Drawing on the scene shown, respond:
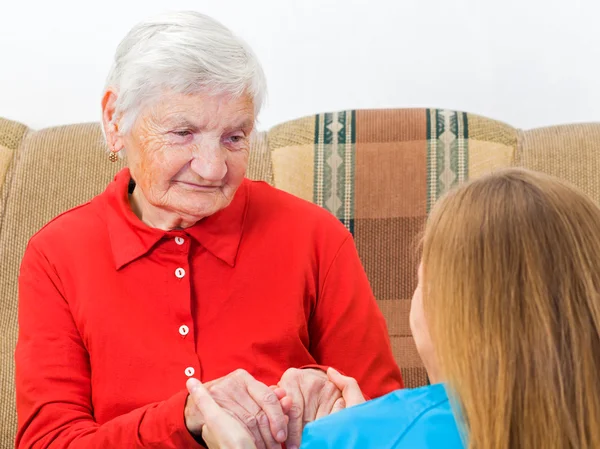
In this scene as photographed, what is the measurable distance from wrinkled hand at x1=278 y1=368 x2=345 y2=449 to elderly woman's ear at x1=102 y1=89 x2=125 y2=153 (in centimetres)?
57

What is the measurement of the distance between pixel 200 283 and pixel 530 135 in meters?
1.02

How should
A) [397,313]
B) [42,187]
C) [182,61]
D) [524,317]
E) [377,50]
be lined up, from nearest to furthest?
[524,317]
[182,61]
[397,313]
[42,187]
[377,50]

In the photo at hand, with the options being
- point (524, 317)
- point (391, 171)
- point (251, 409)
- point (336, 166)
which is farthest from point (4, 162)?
point (524, 317)

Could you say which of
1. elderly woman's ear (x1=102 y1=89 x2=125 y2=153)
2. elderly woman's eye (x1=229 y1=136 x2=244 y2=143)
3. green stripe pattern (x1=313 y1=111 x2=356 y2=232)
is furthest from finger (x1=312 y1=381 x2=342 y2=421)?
green stripe pattern (x1=313 y1=111 x2=356 y2=232)

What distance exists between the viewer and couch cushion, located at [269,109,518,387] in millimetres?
2184

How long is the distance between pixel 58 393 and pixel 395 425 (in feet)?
2.53

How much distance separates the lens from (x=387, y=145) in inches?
88.3

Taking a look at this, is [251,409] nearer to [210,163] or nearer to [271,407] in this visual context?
[271,407]

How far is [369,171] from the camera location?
223cm

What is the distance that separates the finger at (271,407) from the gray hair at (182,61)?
528 mm

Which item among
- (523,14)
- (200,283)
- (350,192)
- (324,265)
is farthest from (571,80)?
(200,283)

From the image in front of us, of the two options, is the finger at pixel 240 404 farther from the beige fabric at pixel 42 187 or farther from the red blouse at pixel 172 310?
the beige fabric at pixel 42 187

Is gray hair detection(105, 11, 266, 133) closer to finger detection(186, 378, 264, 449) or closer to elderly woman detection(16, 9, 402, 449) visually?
elderly woman detection(16, 9, 402, 449)

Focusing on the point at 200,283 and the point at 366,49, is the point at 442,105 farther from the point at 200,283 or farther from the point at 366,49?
the point at 200,283
